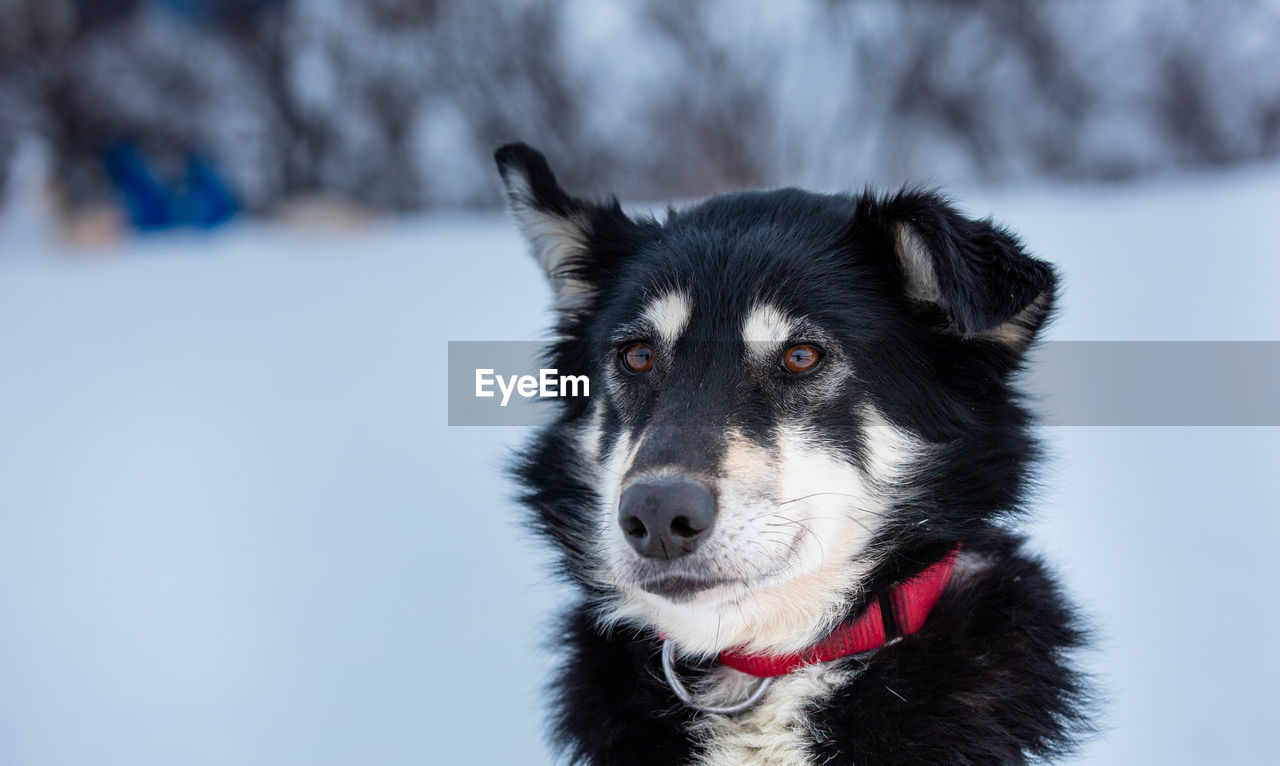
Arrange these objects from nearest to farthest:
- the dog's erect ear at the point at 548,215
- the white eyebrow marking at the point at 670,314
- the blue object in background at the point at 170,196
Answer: the white eyebrow marking at the point at 670,314 < the dog's erect ear at the point at 548,215 < the blue object in background at the point at 170,196

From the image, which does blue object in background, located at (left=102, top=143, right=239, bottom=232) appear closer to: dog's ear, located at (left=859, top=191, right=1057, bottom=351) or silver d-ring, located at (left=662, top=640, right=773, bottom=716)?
silver d-ring, located at (left=662, top=640, right=773, bottom=716)

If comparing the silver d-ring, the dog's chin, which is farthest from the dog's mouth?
the silver d-ring

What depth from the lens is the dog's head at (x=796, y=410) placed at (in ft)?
6.49

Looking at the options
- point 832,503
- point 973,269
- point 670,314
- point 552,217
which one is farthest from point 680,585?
point 552,217

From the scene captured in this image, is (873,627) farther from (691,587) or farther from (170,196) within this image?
(170,196)

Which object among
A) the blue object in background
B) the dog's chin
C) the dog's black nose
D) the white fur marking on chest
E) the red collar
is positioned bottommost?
the white fur marking on chest

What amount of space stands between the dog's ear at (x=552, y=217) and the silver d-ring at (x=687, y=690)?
3.22ft

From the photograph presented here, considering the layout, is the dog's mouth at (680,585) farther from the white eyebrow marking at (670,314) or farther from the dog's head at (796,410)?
the white eyebrow marking at (670,314)

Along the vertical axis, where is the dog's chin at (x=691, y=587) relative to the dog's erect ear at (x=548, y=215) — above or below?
below

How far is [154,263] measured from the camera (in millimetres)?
9320

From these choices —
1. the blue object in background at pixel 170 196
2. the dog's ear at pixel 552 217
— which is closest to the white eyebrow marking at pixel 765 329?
the dog's ear at pixel 552 217

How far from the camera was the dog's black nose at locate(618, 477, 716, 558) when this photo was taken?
6.23 feet

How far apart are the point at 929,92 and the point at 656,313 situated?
339 inches

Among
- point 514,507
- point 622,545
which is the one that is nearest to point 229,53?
point 514,507
